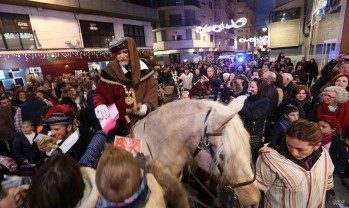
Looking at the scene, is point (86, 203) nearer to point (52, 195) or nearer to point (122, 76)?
point (52, 195)

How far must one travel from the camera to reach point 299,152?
73.9 inches

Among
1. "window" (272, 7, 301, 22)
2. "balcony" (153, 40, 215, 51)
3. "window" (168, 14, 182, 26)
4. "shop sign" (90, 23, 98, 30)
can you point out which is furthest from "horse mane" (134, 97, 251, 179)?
"window" (168, 14, 182, 26)

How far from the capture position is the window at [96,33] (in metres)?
18.3

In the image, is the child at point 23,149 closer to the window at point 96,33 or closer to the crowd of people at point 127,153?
the crowd of people at point 127,153

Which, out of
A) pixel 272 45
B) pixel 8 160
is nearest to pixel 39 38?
pixel 8 160

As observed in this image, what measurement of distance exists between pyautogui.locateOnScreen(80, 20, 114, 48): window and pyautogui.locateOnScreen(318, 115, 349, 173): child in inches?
774

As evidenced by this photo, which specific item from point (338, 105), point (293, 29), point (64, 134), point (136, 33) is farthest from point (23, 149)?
point (293, 29)

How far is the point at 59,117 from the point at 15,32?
1560cm

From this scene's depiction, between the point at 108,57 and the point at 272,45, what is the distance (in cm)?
1963

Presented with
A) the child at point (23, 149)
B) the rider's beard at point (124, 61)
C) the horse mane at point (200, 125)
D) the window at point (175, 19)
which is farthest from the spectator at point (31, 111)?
the window at point (175, 19)

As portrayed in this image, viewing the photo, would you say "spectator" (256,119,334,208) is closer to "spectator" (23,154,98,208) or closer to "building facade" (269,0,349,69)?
"spectator" (23,154,98,208)

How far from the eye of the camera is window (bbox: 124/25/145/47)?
22.8 meters

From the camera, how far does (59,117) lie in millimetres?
2318

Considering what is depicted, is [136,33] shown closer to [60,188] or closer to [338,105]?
[338,105]
